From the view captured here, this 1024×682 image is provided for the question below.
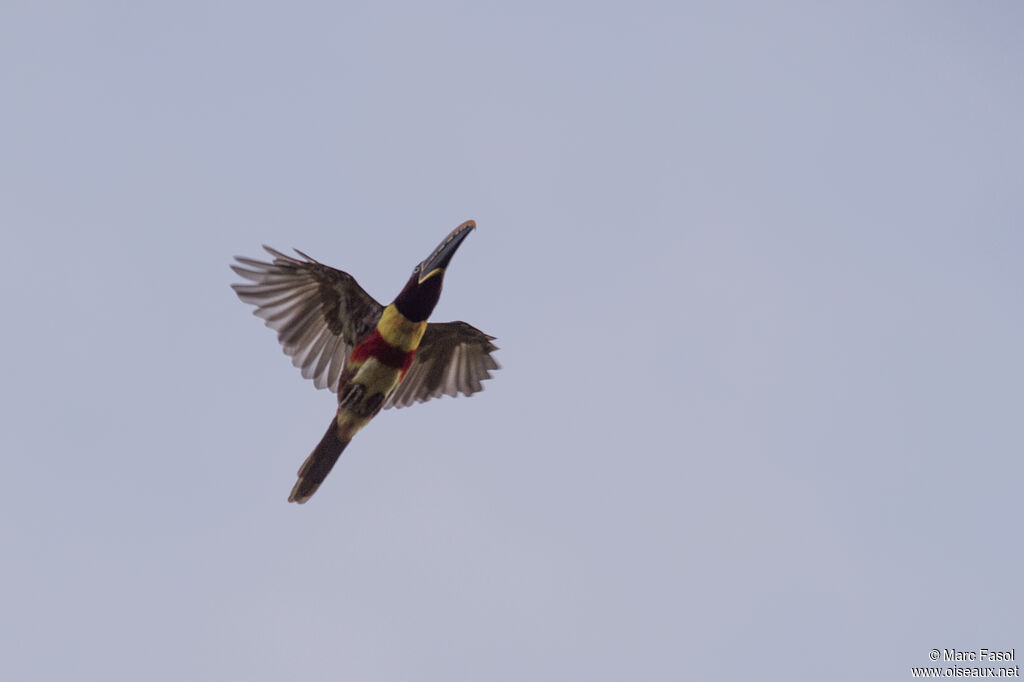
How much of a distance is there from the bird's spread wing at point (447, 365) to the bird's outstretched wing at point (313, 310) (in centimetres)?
108

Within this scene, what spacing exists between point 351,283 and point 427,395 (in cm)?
184

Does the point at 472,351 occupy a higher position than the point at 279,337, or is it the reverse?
the point at 472,351

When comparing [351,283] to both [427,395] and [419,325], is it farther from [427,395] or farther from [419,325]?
[427,395]

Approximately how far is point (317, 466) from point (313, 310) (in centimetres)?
162

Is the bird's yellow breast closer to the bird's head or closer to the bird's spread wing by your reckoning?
the bird's head

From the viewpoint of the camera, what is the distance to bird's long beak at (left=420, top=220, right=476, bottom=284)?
384 inches

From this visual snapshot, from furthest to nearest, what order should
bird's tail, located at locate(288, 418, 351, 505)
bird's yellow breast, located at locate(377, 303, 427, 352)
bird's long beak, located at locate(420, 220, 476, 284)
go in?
1. bird's yellow breast, located at locate(377, 303, 427, 352)
2. bird's tail, located at locate(288, 418, 351, 505)
3. bird's long beak, located at locate(420, 220, 476, 284)

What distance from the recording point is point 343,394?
1020 centimetres

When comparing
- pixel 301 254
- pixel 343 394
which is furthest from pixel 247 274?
pixel 343 394

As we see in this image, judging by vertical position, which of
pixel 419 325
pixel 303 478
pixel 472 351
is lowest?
pixel 303 478

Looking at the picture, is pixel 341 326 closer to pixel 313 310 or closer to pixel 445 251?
pixel 313 310

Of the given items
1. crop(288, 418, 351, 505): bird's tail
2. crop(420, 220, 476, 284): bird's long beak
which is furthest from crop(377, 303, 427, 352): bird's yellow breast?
crop(288, 418, 351, 505): bird's tail

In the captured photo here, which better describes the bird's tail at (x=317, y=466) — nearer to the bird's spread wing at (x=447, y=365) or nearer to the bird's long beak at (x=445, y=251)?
the bird's spread wing at (x=447, y=365)

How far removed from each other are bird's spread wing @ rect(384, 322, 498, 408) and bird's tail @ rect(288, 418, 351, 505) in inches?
55.0
